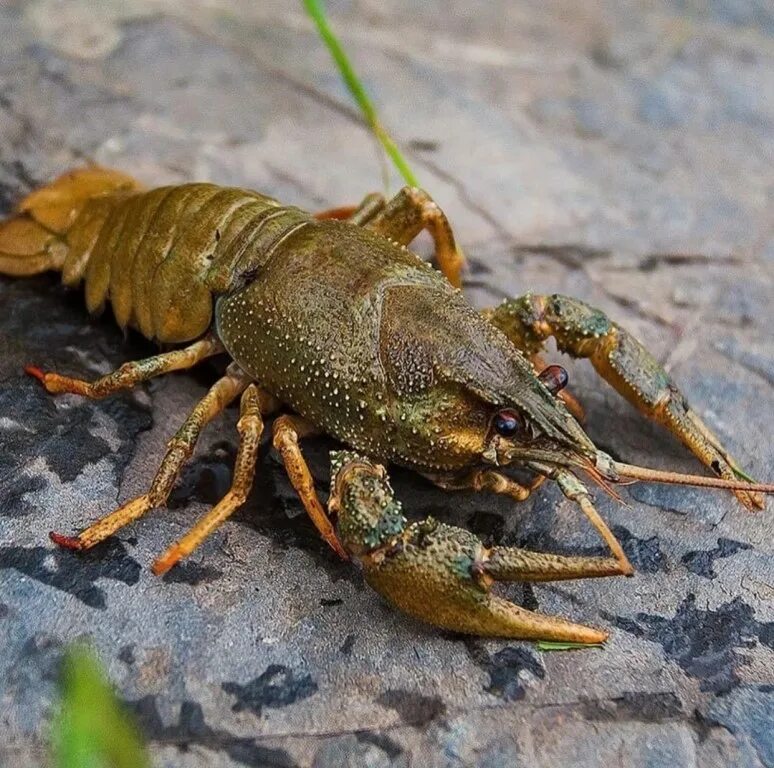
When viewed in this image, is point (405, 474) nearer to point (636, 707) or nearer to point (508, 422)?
point (508, 422)

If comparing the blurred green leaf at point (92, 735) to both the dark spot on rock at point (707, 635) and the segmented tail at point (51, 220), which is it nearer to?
the dark spot on rock at point (707, 635)

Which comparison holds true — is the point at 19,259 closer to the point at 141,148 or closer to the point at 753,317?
the point at 141,148

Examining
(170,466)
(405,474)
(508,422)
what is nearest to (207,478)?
(170,466)

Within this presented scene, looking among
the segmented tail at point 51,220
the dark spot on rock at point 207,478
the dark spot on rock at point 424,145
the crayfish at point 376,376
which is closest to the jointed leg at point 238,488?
the crayfish at point 376,376

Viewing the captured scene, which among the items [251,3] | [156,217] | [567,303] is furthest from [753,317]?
[251,3]

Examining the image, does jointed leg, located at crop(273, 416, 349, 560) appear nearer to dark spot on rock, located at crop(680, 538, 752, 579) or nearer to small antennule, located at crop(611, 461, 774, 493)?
small antennule, located at crop(611, 461, 774, 493)

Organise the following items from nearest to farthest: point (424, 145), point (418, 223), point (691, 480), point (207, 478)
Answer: point (691, 480), point (207, 478), point (418, 223), point (424, 145)
